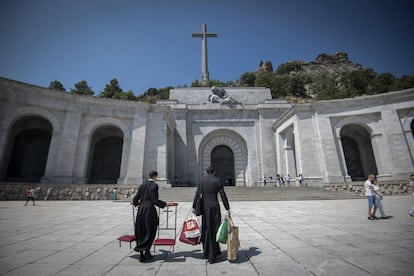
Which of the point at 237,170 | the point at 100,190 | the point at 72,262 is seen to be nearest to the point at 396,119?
the point at 237,170

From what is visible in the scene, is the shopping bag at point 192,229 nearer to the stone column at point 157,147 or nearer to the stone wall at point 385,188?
the stone column at point 157,147

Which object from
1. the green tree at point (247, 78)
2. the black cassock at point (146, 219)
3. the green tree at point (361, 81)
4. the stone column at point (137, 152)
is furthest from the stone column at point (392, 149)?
the green tree at point (247, 78)

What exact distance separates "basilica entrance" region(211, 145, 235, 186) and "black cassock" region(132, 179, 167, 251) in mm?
20747

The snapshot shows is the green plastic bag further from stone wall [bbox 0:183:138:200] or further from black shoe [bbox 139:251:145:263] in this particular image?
stone wall [bbox 0:183:138:200]

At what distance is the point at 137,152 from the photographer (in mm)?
17469

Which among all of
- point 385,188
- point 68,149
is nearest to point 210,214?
point 68,149

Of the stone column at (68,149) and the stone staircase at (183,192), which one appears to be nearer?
the stone staircase at (183,192)

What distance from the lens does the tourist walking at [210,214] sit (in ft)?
11.1

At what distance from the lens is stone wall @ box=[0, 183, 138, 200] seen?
13672 mm

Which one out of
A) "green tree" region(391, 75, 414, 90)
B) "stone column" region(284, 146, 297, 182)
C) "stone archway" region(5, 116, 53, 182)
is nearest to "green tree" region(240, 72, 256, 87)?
"green tree" region(391, 75, 414, 90)

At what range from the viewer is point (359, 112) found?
18.3 m

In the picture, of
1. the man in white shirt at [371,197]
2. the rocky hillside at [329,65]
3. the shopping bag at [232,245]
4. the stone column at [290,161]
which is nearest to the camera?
the shopping bag at [232,245]

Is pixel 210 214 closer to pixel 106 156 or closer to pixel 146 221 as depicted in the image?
pixel 146 221

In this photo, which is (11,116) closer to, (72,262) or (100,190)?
(100,190)
